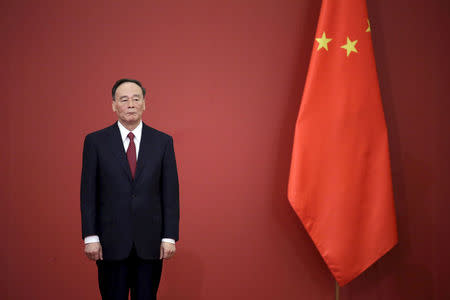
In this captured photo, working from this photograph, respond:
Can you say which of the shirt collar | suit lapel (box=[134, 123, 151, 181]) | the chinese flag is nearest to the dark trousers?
suit lapel (box=[134, 123, 151, 181])

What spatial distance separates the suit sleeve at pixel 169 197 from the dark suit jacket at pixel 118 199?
0.01 meters

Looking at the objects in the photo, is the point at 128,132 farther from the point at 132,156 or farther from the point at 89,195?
the point at 89,195

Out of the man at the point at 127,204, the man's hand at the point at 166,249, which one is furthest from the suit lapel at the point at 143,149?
the man's hand at the point at 166,249

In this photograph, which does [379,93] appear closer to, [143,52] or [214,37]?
[214,37]

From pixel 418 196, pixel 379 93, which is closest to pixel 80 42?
pixel 379 93

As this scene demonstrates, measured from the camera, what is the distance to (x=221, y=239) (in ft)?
8.63

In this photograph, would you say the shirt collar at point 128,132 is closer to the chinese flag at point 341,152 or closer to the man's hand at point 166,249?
the man's hand at point 166,249

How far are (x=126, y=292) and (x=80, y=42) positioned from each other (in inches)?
55.0

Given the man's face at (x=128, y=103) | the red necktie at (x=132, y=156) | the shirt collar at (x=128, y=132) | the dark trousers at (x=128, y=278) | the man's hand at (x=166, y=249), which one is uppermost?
the man's face at (x=128, y=103)

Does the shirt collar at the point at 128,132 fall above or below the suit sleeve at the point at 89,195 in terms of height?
above

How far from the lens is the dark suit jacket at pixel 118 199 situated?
1.79 m

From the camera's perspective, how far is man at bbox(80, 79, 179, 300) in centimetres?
179

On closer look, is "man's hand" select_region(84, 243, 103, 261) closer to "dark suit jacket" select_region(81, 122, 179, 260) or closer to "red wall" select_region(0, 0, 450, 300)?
"dark suit jacket" select_region(81, 122, 179, 260)

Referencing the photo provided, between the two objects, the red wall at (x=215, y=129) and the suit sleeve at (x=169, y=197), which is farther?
the red wall at (x=215, y=129)
